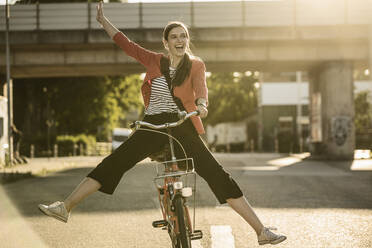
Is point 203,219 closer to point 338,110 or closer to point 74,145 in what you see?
point 338,110

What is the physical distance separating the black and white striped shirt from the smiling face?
181 mm

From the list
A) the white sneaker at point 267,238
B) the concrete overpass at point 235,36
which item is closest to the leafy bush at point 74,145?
the concrete overpass at point 235,36

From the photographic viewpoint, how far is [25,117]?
41.2 m

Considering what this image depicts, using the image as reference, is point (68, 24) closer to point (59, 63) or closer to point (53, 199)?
point (59, 63)

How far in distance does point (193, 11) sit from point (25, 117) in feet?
61.1

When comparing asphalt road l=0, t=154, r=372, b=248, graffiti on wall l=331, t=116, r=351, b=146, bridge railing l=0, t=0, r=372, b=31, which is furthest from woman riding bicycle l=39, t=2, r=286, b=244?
graffiti on wall l=331, t=116, r=351, b=146

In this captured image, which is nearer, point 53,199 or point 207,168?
point 207,168

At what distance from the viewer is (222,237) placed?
591 centimetres

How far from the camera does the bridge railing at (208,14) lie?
2645 centimetres

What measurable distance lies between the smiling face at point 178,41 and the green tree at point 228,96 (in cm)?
5232

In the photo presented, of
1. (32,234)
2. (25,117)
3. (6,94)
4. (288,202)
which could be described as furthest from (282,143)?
(32,234)

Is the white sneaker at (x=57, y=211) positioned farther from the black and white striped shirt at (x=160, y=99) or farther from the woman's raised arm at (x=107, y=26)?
the woman's raised arm at (x=107, y=26)

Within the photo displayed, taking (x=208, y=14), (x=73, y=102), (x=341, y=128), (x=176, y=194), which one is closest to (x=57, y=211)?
(x=176, y=194)

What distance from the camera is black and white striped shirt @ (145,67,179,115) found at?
4195mm
